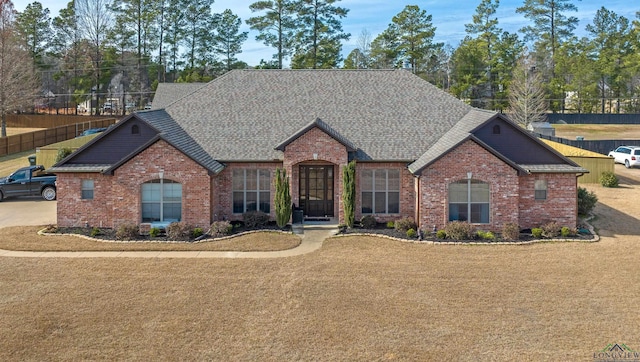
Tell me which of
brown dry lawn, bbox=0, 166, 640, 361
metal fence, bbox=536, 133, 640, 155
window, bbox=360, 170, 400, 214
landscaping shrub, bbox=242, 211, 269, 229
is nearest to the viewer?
brown dry lawn, bbox=0, 166, 640, 361

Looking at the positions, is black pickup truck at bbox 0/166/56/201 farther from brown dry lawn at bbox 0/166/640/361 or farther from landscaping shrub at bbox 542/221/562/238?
landscaping shrub at bbox 542/221/562/238

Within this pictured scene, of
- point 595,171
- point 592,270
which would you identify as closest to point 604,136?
point 595,171

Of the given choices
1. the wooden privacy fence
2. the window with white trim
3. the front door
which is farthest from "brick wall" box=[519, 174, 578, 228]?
the wooden privacy fence

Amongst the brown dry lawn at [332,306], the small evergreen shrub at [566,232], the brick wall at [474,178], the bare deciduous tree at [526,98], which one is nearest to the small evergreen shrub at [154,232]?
the brown dry lawn at [332,306]

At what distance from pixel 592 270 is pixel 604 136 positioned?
53.0m

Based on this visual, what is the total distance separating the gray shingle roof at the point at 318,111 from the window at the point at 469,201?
247 centimetres

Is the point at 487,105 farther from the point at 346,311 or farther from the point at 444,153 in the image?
the point at 346,311

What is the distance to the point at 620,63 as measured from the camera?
240 ft

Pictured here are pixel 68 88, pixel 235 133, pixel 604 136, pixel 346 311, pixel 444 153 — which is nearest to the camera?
pixel 346 311

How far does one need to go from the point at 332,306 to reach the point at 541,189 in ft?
40.5

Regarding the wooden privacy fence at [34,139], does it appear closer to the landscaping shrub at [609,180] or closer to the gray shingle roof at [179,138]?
the gray shingle roof at [179,138]

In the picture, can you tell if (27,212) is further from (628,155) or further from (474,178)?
(628,155)

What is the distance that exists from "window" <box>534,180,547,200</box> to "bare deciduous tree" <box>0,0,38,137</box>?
51.0 m

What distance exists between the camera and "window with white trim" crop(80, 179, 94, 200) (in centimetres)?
2134
